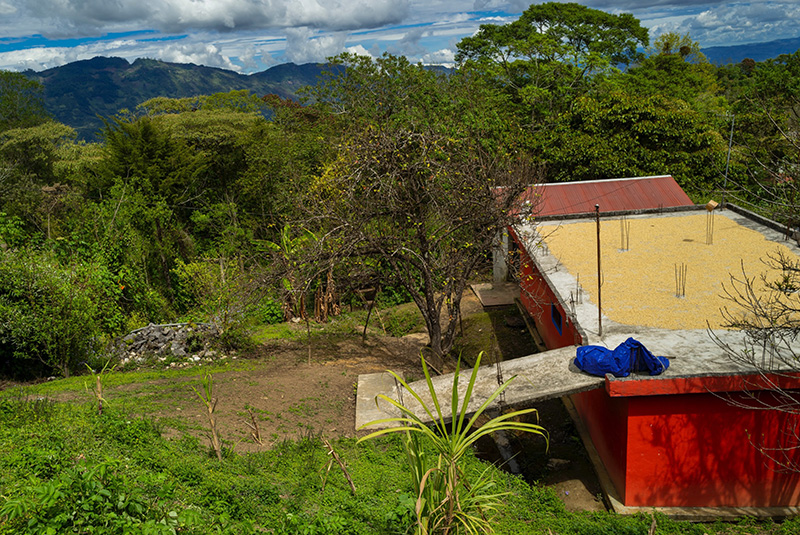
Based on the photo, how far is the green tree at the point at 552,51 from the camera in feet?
93.1

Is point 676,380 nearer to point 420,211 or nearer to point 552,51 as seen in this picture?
point 420,211

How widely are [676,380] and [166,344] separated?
36.4ft

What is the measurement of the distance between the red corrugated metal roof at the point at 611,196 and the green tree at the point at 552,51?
8195mm

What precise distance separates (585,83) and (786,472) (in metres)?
25.3

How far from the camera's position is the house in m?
7.96

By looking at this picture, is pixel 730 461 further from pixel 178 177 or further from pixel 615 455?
Result: pixel 178 177

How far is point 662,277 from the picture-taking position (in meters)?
12.0

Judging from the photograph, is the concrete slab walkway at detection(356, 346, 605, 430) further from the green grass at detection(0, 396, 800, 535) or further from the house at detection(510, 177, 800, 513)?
the green grass at detection(0, 396, 800, 535)

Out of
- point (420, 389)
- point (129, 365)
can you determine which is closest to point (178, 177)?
point (129, 365)

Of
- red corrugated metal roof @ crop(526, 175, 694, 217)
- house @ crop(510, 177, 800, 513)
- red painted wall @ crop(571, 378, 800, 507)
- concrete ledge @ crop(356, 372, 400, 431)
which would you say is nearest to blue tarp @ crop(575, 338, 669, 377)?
house @ crop(510, 177, 800, 513)

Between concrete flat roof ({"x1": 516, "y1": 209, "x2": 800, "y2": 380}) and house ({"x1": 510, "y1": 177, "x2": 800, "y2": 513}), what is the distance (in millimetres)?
23

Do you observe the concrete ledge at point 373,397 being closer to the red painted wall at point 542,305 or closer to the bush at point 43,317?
the red painted wall at point 542,305

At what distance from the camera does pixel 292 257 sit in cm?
1180

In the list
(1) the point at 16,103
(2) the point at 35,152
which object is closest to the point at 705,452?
(2) the point at 35,152
